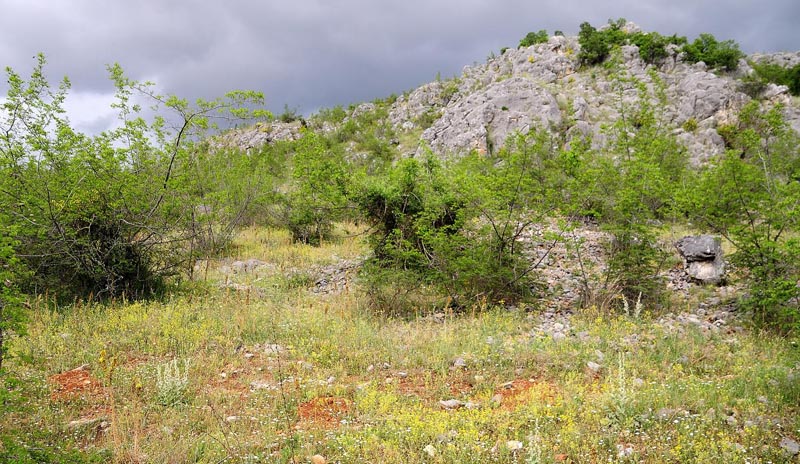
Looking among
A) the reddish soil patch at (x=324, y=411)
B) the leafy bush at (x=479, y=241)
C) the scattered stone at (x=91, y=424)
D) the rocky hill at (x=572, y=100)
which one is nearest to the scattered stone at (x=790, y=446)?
the reddish soil patch at (x=324, y=411)

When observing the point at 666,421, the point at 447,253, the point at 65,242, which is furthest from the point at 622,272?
the point at 65,242

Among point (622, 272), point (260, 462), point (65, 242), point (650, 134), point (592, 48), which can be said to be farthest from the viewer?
point (592, 48)

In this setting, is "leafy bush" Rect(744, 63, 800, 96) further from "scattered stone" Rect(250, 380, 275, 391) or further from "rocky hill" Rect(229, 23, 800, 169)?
"scattered stone" Rect(250, 380, 275, 391)

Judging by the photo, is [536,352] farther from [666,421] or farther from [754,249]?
[754,249]

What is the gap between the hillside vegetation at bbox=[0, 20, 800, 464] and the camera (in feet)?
12.6

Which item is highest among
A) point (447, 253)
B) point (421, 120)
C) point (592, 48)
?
point (592, 48)

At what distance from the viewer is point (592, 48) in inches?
1531

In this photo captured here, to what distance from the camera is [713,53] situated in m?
34.0

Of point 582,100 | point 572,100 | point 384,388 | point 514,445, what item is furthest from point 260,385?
point 582,100

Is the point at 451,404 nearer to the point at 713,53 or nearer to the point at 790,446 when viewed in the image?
the point at 790,446

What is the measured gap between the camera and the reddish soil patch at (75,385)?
15.5 feet

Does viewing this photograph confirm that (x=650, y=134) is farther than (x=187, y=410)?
Yes

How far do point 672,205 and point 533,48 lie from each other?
39.2 metres

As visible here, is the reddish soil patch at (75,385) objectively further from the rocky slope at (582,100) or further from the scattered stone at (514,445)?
the rocky slope at (582,100)
